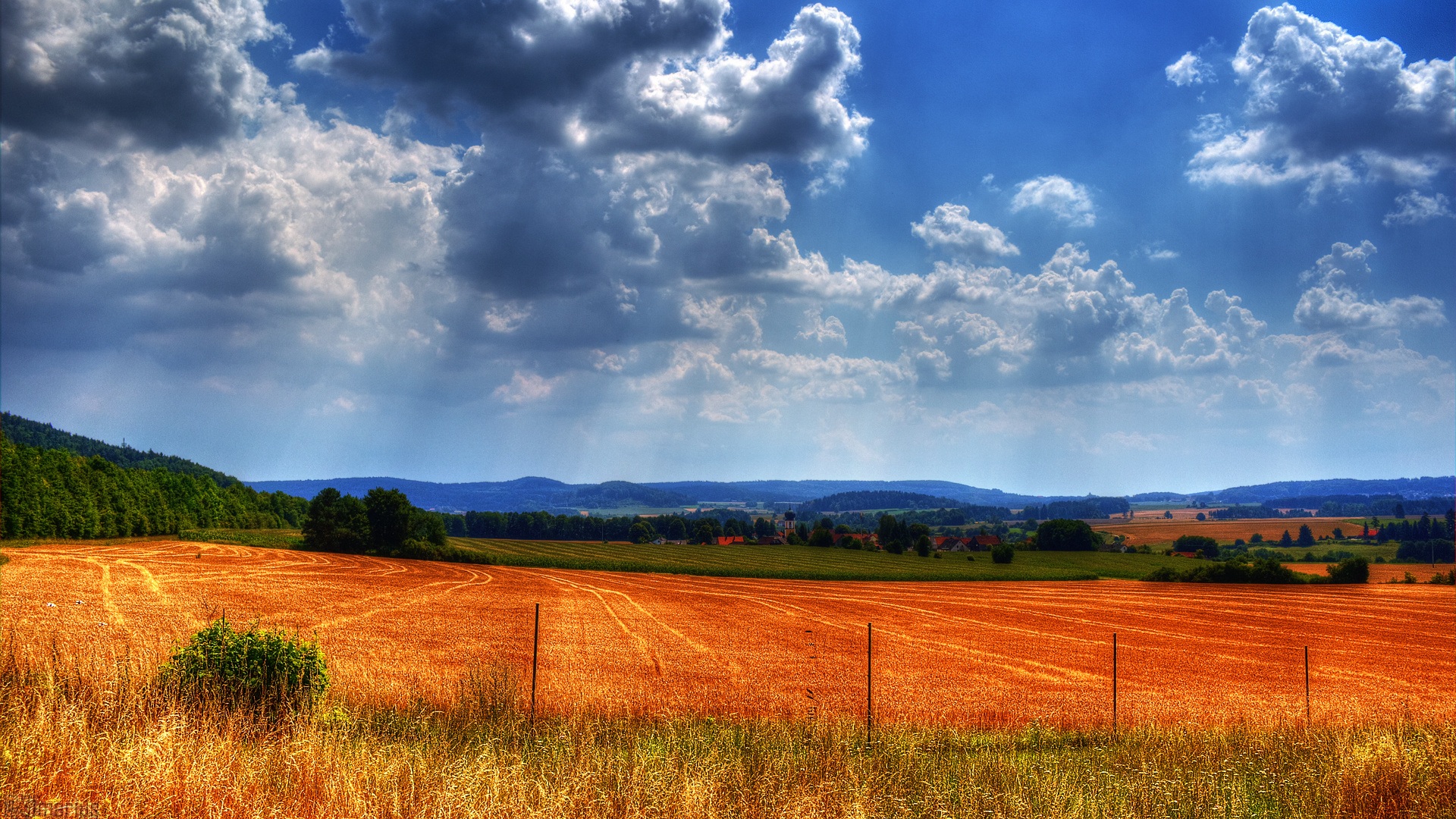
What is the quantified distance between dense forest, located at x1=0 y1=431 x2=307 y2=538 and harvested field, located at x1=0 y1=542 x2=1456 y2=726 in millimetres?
16424

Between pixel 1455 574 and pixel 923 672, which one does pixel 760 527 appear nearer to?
pixel 1455 574

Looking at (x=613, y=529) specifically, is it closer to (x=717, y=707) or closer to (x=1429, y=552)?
(x=1429, y=552)

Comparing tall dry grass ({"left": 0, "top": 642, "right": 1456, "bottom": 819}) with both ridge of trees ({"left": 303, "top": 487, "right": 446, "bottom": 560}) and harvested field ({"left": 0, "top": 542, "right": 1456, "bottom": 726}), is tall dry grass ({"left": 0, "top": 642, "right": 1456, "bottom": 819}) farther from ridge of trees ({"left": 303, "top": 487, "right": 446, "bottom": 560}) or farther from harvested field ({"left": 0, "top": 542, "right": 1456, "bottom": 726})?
ridge of trees ({"left": 303, "top": 487, "right": 446, "bottom": 560})

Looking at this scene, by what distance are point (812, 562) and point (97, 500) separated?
328 ft

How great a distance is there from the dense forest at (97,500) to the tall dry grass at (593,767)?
8398cm

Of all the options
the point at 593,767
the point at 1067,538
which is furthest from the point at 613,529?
the point at 593,767

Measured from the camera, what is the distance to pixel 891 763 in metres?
10.3

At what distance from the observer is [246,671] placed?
461 inches

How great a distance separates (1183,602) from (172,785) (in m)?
77.2

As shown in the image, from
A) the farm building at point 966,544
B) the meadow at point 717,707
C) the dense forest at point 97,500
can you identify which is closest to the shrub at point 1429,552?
the farm building at point 966,544

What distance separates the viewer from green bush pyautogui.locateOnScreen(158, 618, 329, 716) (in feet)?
37.0

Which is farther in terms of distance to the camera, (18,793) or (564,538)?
(564,538)

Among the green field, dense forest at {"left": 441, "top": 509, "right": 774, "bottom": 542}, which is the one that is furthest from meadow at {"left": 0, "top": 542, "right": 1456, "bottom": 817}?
dense forest at {"left": 441, "top": 509, "right": 774, "bottom": 542}

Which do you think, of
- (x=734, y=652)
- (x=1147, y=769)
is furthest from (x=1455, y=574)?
(x=1147, y=769)
